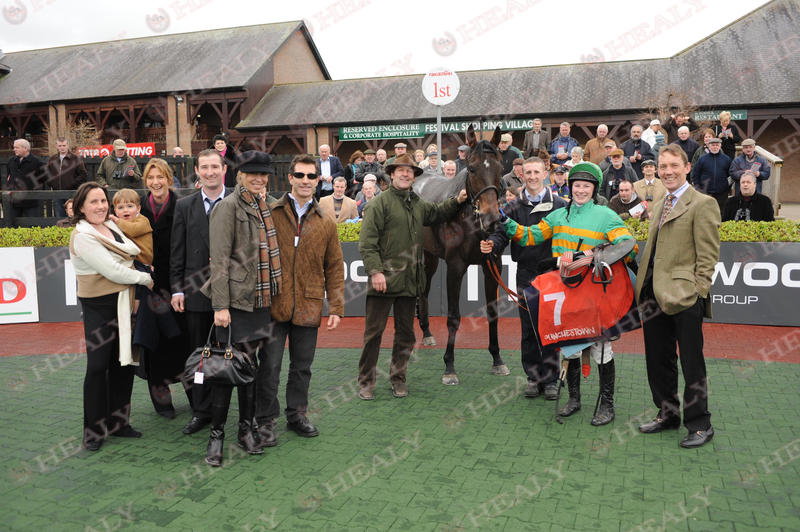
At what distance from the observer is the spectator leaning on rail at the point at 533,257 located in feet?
18.7

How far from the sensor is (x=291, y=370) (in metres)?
4.96

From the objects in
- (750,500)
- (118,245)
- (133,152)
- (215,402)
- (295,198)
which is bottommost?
(750,500)

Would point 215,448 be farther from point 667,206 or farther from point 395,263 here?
point 667,206

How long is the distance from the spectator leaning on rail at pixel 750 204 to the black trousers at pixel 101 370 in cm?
882

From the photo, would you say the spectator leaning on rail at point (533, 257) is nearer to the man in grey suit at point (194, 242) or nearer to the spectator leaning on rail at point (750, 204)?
the man in grey suit at point (194, 242)

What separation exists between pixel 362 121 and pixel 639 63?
1273cm

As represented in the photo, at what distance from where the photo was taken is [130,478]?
13.5ft

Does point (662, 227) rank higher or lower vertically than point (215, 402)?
higher

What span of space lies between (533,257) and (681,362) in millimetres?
1652

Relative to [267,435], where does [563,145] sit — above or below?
above

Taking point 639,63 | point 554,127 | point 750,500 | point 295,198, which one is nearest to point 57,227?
point 295,198

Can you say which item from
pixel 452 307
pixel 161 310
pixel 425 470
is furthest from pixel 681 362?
pixel 161 310

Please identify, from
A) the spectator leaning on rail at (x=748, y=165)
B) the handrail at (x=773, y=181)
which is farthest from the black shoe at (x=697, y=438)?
the handrail at (x=773, y=181)

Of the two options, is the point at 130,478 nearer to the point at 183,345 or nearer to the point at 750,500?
the point at 183,345
